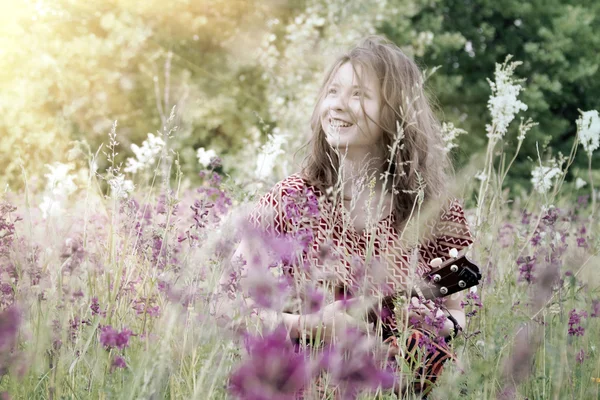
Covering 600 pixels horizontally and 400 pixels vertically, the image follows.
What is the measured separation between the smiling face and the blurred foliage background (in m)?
7.76

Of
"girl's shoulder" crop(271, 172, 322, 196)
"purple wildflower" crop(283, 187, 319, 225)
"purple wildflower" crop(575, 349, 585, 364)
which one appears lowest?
"purple wildflower" crop(575, 349, 585, 364)

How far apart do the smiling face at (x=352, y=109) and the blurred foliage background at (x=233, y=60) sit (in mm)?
7764

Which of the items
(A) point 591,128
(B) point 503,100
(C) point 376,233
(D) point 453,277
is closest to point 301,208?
(D) point 453,277

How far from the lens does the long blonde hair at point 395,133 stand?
280 centimetres

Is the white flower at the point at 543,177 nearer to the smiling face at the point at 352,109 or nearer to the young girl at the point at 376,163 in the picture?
the young girl at the point at 376,163

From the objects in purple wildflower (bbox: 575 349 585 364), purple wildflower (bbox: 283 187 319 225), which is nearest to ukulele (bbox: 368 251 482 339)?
purple wildflower (bbox: 283 187 319 225)

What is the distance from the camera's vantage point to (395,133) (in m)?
2.74

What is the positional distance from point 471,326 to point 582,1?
16788 millimetres

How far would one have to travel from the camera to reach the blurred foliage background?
12008 millimetres

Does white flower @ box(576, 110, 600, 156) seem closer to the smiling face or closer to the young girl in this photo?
the young girl

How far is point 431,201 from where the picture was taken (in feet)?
9.07

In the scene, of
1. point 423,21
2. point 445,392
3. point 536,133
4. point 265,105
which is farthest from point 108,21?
point 445,392

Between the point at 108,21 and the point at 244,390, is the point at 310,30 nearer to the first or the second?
the point at 108,21

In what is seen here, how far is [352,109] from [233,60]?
446 inches
